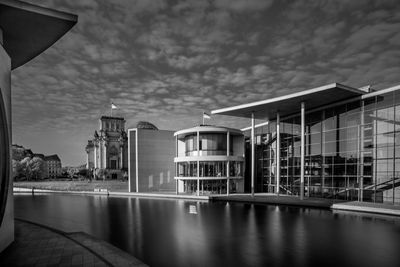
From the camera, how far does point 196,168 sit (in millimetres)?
41562

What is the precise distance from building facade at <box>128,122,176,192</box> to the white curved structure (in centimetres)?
512

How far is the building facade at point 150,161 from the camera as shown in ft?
153

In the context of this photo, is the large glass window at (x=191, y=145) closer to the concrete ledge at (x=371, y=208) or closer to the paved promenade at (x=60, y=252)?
the concrete ledge at (x=371, y=208)

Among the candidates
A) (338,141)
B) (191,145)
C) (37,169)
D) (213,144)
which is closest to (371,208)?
(338,141)

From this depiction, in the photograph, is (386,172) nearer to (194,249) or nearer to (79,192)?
(194,249)

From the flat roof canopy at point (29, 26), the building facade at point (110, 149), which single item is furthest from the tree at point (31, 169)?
the flat roof canopy at point (29, 26)

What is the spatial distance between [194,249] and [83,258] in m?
5.56

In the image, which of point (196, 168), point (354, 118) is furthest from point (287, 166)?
point (196, 168)

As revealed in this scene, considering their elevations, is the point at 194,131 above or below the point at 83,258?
above

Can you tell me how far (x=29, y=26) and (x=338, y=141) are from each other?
1305 inches

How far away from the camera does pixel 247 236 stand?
15.9 m

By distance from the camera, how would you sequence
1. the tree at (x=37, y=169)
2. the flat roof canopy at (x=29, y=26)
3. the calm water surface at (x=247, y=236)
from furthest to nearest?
the tree at (x=37, y=169) → the calm water surface at (x=247, y=236) → the flat roof canopy at (x=29, y=26)

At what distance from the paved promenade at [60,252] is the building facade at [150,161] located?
31.4 meters

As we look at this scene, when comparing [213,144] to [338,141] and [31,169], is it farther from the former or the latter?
[31,169]
